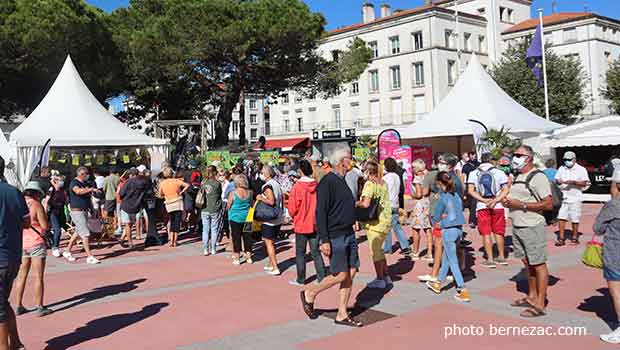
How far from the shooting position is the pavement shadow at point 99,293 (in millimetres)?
7180

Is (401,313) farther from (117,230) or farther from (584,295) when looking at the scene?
(117,230)

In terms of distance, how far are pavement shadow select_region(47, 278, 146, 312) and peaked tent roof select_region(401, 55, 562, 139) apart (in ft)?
46.3

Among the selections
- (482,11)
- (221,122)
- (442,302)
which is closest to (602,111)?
(482,11)

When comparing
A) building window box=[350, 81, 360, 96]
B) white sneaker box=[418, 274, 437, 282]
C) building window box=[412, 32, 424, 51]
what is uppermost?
building window box=[412, 32, 424, 51]

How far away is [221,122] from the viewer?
2764 centimetres

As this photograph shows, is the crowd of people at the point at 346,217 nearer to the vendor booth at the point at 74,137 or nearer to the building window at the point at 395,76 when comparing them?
the vendor booth at the point at 74,137

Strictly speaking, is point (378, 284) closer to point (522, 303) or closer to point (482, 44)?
point (522, 303)

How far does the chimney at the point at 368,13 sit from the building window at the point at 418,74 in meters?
9.80

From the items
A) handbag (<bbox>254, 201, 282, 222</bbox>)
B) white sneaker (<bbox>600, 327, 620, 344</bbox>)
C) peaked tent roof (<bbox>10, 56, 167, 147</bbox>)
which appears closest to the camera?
white sneaker (<bbox>600, 327, 620, 344</bbox>)

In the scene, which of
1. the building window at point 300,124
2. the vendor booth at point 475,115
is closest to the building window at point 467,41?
the building window at point 300,124

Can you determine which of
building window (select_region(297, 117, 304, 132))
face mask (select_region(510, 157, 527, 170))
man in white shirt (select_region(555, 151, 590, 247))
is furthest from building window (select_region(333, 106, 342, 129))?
face mask (select_region(510, 157, 527, 170))

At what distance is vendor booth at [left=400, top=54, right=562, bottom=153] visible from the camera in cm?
1916

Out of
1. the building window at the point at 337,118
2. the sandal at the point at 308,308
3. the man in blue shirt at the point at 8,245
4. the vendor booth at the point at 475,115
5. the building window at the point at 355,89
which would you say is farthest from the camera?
the building window at the point at 337,118

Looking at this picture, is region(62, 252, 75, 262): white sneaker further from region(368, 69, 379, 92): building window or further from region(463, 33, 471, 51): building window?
region(463, 33, 471, 51): building window
